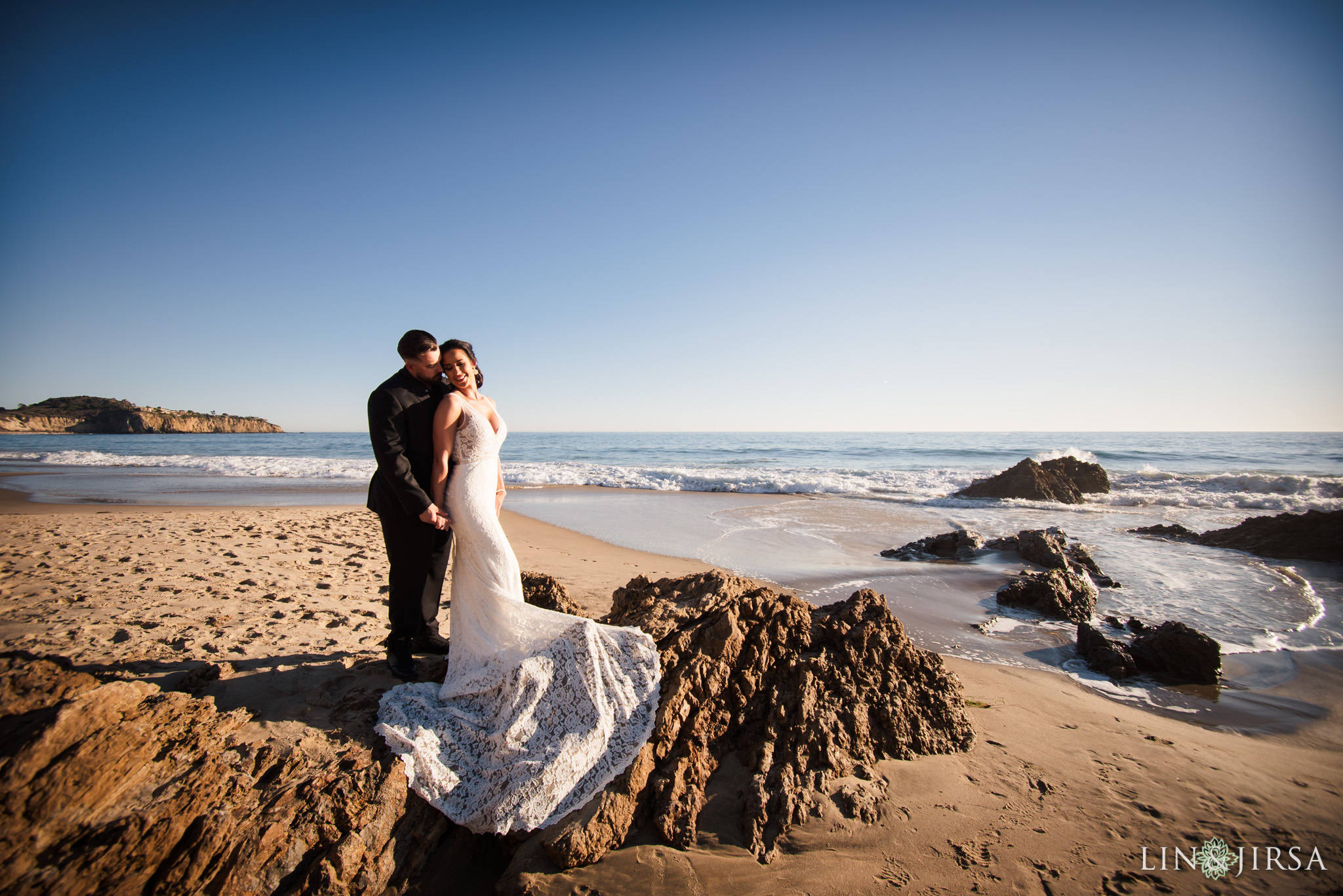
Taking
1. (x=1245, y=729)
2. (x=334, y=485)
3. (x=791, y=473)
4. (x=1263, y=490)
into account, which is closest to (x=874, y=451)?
(x=791, y=473)

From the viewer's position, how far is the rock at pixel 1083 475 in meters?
17.7

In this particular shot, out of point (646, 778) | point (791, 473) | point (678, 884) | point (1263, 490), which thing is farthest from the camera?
point (791, 473)

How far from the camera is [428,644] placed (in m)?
3.78

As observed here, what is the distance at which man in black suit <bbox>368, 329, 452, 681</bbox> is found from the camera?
3297mm

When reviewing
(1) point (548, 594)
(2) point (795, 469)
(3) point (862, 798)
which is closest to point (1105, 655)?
(3) point (862, 798)

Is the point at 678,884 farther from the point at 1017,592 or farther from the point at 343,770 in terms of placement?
the point at 1017,592

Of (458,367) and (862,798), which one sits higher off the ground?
(458,367)

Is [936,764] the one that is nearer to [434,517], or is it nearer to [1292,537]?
[434,517]

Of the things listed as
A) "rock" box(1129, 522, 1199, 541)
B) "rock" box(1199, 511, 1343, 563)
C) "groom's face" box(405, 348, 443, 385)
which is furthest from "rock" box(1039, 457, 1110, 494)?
"groom's face" box(405, 348, 443, 385)

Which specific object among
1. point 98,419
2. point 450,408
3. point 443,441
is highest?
point 98,419

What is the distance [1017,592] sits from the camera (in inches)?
257

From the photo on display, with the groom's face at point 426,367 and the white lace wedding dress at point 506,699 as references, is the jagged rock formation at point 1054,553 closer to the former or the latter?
the white lace wedding dress at point 506,699

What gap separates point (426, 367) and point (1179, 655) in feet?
21.7

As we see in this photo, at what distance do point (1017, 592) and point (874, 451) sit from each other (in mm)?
35399
